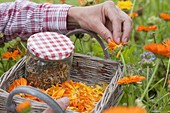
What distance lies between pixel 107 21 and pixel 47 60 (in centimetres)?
28

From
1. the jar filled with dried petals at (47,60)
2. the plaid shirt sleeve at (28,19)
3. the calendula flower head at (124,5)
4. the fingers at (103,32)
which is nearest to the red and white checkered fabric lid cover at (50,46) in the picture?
the jar filled with dried petals at (47,60)

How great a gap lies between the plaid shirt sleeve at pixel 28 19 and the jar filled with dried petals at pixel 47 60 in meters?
0.24

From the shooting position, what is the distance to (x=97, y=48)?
171 cm

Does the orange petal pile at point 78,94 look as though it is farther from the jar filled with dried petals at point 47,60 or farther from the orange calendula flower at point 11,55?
the orange calendula flower at point 11,55

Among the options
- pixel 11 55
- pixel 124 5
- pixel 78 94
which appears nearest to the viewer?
pixel 78 94

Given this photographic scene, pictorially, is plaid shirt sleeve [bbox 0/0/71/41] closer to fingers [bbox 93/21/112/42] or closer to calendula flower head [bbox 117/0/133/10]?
fingers [bbox 93/21/112/42]

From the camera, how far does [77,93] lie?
1232mm

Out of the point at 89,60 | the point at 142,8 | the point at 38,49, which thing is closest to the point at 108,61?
the point at 89,60

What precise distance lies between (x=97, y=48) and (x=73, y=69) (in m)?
0.29

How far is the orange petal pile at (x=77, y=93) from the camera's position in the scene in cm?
117

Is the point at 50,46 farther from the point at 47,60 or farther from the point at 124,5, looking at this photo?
the point at 124,5

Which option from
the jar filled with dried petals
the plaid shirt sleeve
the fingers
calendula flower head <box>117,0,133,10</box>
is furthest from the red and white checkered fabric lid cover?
calendula flower head <box>117,0,133,10</box>

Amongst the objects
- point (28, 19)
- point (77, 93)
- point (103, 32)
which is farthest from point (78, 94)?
point (28, 19)

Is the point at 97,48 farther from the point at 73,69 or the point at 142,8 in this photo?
the point at 142,8
